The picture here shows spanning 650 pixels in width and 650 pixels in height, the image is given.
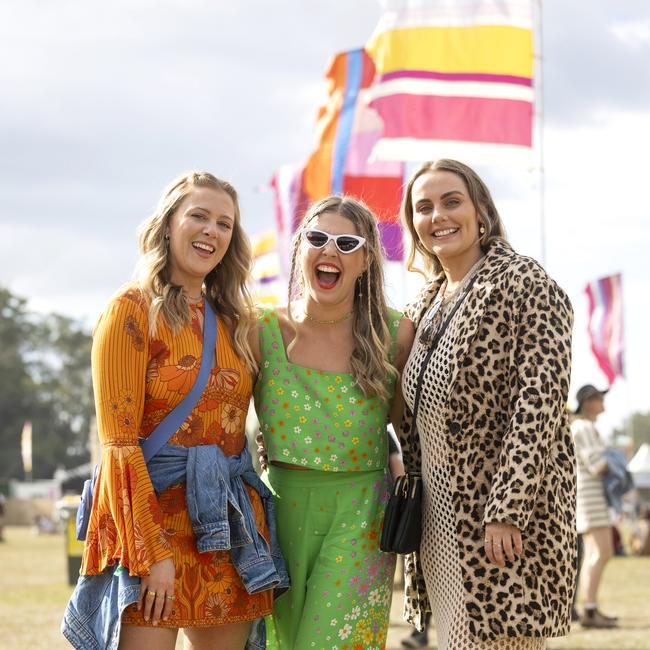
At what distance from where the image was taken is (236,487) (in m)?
3.73

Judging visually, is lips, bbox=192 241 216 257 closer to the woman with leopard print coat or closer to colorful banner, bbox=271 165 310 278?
the woman with leopard print coat

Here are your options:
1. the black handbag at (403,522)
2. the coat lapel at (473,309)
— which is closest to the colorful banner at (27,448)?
the black handbag at (403,522)

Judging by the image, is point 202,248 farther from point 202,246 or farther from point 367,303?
point 367,303

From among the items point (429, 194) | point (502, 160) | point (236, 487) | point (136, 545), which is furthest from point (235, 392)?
point (502, 160)

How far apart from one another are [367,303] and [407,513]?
88cm

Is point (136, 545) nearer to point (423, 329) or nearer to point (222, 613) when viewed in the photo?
point (222, 613)

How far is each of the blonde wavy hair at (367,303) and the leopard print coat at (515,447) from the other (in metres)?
0.38

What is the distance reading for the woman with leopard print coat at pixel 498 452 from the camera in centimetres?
355

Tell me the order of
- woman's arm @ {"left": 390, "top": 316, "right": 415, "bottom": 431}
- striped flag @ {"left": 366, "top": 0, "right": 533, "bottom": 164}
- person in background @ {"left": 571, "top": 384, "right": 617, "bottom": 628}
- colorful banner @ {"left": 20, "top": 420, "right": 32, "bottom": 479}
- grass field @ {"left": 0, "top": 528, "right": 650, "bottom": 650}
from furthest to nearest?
colorful banner @ {"left": 20, "top": 420, "right": 32, "bottom": 479}
striped flag @ {"left": 366, "top": 0, "right": 533, "bottom": 164}
person in background @ {"left": 571, "top": 384, "right": 617, "bottom": 628}
grass field @ {"left": 0, "top": 528, "right": 650, "bottom": 650}
woman's arm @ {"left": 390, "top": 316, "right": 415, "bottom": 431}

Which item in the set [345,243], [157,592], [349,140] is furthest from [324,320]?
[349,140]

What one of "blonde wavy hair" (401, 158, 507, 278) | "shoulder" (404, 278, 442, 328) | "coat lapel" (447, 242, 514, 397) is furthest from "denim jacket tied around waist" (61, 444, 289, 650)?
"blonde wavy hair" (401, 158, 507, 278)

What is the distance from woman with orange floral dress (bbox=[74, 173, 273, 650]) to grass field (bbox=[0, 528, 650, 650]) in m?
5.26

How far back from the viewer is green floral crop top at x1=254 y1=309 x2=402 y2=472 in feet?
12.8

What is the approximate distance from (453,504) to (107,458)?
4.05 ft
